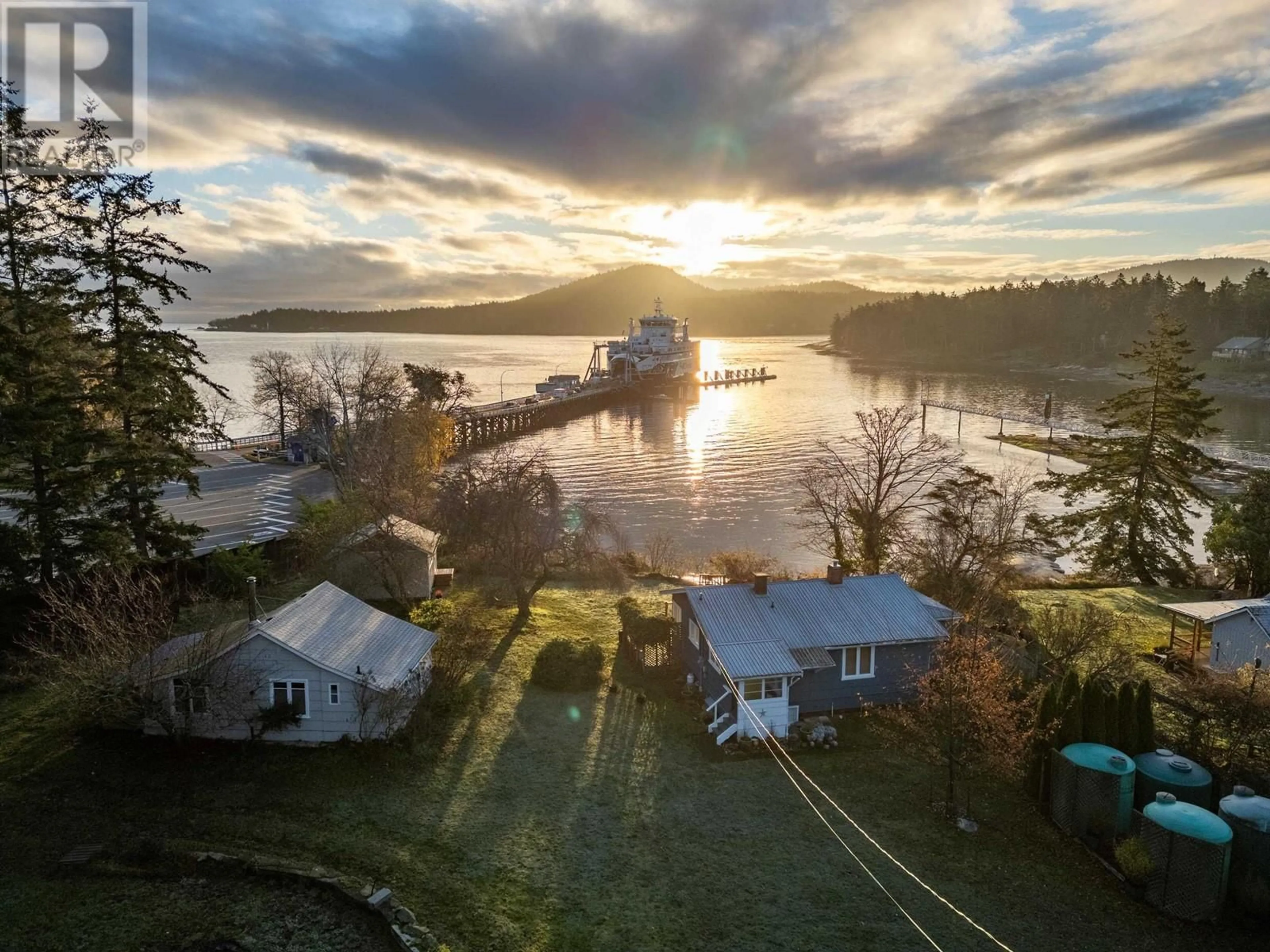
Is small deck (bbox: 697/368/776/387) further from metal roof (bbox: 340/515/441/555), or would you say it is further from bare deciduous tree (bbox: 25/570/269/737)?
bare deciduous tree (bbox: 25/570/269/737)

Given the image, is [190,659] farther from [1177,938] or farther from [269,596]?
Result: [1177,938]

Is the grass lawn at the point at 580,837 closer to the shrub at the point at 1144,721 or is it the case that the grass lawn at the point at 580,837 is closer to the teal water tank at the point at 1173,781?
the teal water tank at the point at 1173,781

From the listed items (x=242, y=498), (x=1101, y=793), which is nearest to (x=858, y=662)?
(x=1101, y=793)

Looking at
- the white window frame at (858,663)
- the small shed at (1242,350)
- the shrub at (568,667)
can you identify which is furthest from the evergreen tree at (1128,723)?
the small shed at (1242,350)

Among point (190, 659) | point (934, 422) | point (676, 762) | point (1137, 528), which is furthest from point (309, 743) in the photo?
point (934, 422)

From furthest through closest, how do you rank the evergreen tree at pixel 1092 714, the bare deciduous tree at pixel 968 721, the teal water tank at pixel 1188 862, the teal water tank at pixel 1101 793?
1. the evergreen tree at pixel 1092 714
2. the bare deciduous tree at pixel 968 721
3. the teal water tank at pixel 1101 793
4. the teal water tank at pixel 1188 862

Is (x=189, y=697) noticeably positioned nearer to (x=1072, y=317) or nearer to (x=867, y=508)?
(x=867, y=508)
